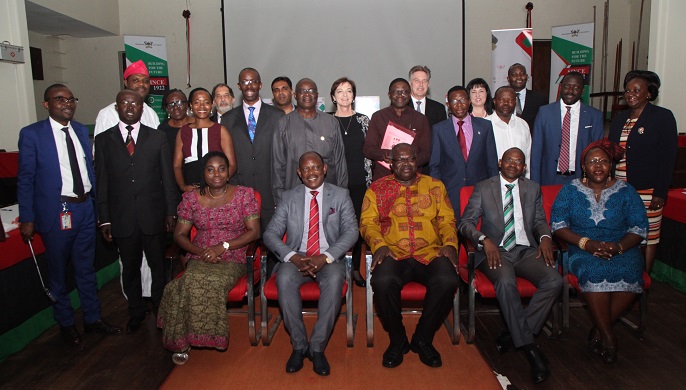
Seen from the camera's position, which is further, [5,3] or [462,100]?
[5,3]

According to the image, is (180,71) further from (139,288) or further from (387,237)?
(387,237)

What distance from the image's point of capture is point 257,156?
163 inches

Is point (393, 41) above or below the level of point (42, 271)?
above

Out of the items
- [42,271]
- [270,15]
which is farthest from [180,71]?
[42,271]

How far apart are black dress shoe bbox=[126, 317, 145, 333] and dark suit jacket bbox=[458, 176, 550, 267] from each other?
256 cm

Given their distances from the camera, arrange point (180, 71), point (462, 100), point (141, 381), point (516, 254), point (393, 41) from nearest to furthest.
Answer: point (141, 381)
point (516, 254)
point (462, 100)
point (393, 41)
point (180, 71)

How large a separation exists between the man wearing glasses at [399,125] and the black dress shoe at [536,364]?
1.67 m

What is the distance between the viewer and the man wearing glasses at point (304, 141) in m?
3.97

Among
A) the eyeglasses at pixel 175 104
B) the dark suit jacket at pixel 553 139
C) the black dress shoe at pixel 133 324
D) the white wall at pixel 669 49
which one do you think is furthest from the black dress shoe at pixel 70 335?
the white wall at pixel 669 49

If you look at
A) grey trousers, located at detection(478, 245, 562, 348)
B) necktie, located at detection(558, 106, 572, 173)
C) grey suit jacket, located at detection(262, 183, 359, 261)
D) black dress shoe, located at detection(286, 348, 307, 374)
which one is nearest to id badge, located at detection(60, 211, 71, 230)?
grey suit jacket, located at detection(262, 183, 359, 261)

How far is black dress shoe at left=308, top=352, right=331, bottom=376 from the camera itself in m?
3.02

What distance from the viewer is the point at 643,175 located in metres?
4.02

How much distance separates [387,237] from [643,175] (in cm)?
224

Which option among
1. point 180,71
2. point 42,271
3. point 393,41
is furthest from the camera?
point 180,71
